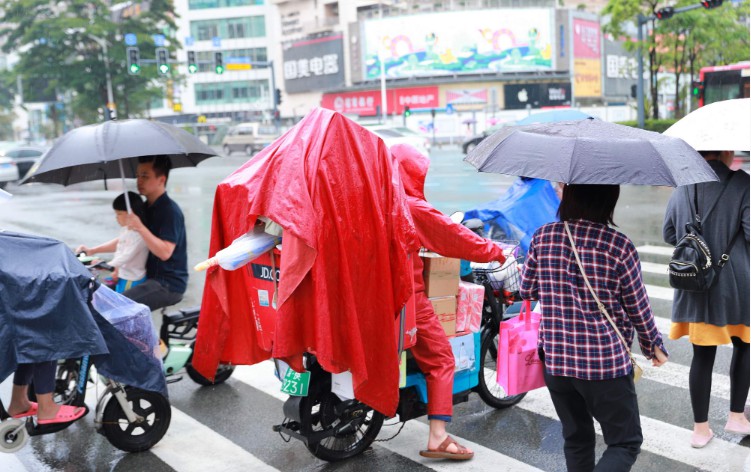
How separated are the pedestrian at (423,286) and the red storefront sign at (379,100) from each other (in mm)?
52224

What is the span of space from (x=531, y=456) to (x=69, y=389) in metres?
2.81

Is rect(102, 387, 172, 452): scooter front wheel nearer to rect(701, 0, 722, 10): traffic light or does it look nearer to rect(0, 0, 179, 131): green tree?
rect(701, 0, 722, 10): traffic light

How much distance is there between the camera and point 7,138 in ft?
285

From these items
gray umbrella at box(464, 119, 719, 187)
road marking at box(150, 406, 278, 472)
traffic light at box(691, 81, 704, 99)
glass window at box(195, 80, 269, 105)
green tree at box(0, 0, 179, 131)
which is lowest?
road marking at box(150, 406, 278, 472)

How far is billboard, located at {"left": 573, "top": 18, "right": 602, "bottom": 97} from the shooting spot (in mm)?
58375

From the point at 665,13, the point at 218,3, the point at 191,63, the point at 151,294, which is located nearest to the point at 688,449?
the point at 151,294

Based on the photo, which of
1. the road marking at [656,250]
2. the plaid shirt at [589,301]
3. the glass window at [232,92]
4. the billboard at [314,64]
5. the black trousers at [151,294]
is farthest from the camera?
the glass window at [232,92]

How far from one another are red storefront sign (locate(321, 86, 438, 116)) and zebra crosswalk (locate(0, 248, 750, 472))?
169 feet

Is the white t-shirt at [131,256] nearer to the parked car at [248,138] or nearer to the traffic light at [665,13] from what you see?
the traffic light at [665,13]

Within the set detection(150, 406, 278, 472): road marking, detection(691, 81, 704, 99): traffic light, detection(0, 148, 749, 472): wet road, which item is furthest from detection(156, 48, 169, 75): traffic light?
detection(150, 406, 278, 472): road marking

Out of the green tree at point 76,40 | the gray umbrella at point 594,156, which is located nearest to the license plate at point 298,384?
the gray umbrella at point 594,156

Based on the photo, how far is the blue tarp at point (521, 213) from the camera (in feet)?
Answer: 18.4

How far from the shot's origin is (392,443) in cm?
490

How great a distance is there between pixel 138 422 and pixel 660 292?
19.2ft
